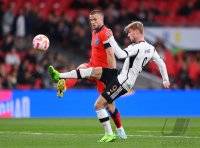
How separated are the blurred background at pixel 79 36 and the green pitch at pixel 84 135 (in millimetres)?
5010

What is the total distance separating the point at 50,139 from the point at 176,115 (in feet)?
35.2

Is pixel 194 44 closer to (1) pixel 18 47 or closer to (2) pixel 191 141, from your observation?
(1) pixel 18 47

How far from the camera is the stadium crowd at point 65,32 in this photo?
23828mm

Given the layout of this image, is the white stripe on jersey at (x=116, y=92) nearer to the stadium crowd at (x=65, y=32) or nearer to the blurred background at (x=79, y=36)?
the blurred background at (x=79, y=36)

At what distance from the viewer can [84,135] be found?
14.5 m

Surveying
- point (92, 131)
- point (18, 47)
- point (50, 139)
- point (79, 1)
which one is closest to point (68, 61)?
point (18, 47)

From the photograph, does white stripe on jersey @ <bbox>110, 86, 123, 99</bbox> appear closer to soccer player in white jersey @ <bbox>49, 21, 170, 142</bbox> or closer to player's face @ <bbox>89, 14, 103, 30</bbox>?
soccer player in white jersey @ <bbox>49, 21, 170, 142</bbox>

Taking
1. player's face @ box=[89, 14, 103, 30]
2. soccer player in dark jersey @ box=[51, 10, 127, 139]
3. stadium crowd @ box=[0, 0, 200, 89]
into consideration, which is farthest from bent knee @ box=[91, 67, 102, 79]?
stadium crowd @ box=[0, 0, 200, 89]

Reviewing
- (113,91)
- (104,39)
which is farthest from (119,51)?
(104,39)

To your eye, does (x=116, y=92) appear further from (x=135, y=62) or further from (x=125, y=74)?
(x=135, y=62)

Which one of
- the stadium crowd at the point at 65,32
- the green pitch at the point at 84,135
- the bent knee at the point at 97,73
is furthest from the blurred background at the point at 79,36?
the bent knee at the point at 97,73

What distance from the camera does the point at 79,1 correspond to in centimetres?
2939

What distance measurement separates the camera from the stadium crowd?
23828 millimetres

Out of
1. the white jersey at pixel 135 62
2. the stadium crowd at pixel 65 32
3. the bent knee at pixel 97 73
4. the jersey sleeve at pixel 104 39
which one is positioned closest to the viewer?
the white jersey at pixel 135 62
